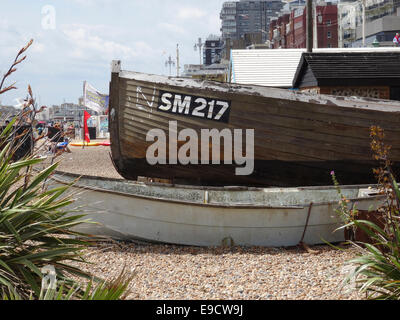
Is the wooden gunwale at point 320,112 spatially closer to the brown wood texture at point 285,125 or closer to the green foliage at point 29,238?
the brown wood texture at point 285,125

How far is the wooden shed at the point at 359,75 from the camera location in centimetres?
1272

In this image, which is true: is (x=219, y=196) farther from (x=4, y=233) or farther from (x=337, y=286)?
(x=4, y=233)

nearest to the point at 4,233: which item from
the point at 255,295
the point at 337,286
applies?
the point at 255,295

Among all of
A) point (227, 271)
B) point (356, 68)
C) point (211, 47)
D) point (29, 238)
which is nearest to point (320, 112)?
point (356, 68)

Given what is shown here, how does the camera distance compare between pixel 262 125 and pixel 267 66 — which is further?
pixel 267 66

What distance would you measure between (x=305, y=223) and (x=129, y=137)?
411 cm

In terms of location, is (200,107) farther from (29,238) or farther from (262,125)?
(29,238)

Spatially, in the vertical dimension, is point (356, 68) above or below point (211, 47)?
below

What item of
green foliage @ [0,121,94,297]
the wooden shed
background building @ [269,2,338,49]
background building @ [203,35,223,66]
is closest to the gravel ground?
green foliage @ [0,121,94,297]

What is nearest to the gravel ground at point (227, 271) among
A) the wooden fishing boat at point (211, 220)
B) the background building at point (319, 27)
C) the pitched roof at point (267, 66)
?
the wooden fishing boat at point (211, 220)

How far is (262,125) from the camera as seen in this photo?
9.57 metres

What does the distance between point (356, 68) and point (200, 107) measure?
16.8 feet

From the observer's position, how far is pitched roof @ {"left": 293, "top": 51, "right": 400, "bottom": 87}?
12.7 metres

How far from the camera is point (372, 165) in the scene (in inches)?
382
